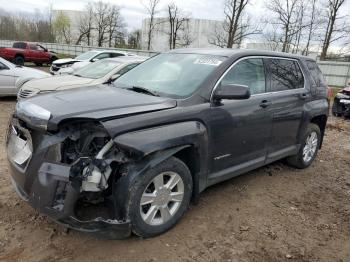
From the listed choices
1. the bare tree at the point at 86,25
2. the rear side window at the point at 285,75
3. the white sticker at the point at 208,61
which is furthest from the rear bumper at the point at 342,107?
the bare tree at the point at 86,25

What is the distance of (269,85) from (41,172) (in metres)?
3.00

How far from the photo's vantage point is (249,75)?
4355 millimetres

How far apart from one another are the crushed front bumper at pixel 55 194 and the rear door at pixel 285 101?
254 centimetres

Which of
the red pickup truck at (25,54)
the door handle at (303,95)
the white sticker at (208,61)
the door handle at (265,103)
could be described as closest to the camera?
the white sticker at (208,61)

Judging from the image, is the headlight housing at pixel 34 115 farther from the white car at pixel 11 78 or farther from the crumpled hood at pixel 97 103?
the white car at pixel 11 78

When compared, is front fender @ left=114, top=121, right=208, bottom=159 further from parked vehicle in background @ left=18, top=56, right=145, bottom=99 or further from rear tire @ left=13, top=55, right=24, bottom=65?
rear tire @ left=13, top=55, right=24, bottom=65

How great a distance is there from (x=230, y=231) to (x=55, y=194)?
5.89ft

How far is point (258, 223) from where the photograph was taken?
3.90 meters

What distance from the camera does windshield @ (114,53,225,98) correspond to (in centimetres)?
380

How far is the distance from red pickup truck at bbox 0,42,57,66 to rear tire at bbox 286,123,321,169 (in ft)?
74.0

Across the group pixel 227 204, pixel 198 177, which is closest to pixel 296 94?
pixel 227 204

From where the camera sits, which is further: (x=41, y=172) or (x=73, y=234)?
(x=73, y=234)

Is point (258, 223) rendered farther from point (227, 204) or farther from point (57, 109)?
point (57, 109)

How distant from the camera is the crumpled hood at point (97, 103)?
302cm
